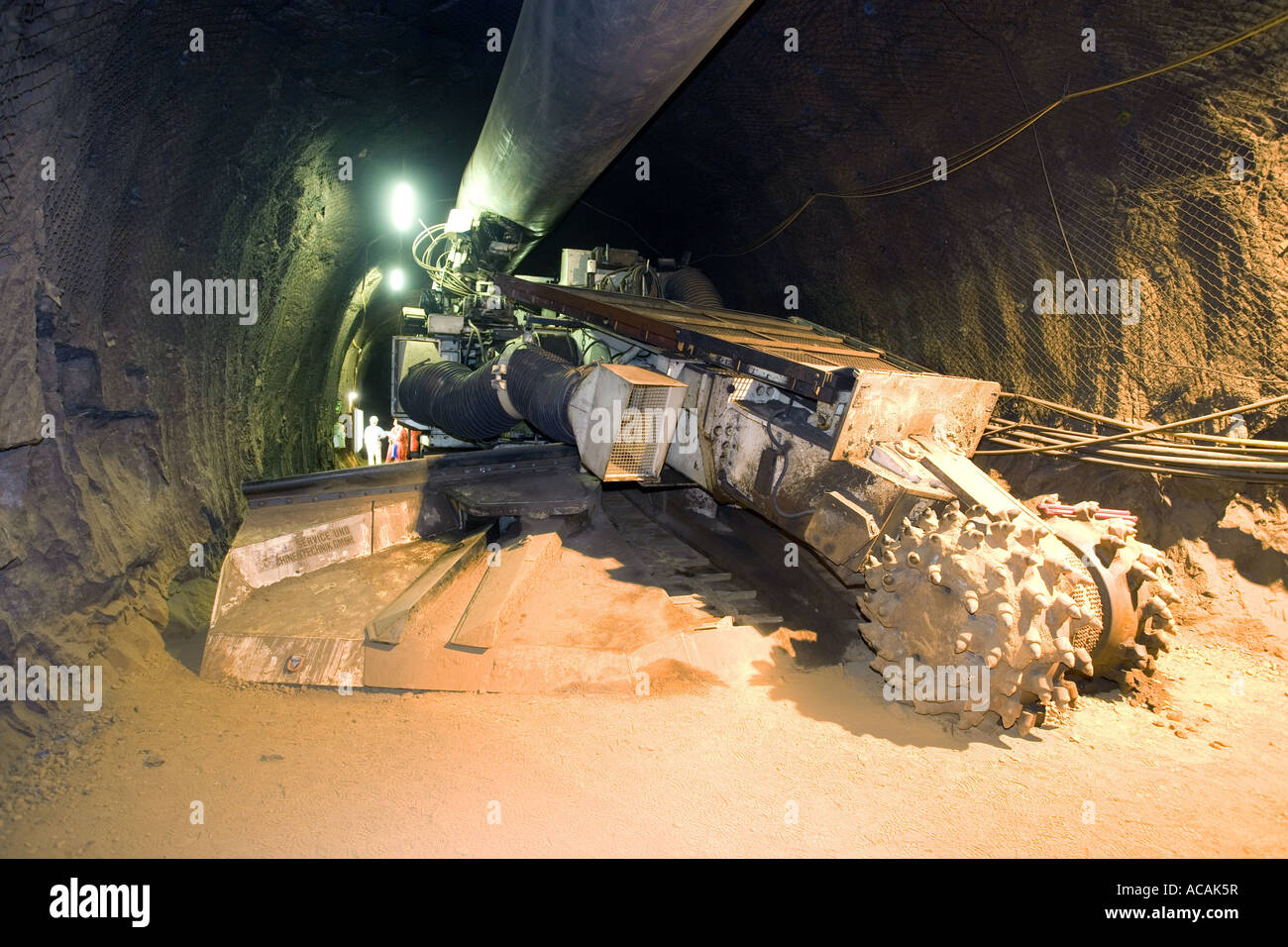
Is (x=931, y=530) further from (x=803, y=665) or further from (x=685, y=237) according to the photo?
(x=685, y=237)

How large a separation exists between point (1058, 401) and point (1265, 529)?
1.30 meters

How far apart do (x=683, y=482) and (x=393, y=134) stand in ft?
16.8

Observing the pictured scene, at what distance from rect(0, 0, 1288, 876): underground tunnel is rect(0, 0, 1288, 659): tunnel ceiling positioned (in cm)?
3

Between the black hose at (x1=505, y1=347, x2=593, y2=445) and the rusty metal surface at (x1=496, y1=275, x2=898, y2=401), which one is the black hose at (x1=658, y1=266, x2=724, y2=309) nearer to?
the rusty metal surface at (x1=496, y1=275, x2=898, y2=401)

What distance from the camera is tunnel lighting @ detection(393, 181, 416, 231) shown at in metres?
8.55

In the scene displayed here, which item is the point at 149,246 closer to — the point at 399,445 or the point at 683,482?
the point at 683,482

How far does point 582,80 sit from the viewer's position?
138 inches

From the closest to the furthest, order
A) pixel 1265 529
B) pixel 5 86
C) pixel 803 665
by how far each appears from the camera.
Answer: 1. pixel 5 86
2. pixel 803 665
3. pixel 1265 529

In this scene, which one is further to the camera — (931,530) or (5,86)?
(931,530)

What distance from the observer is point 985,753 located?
2.74 meters

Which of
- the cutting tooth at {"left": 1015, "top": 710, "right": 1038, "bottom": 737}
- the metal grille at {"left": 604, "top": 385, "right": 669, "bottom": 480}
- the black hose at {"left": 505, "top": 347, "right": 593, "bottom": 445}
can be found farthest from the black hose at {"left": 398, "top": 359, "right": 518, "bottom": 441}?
the cutting tooth at {"left": 1015, "top": 710, "right": 1038, "bottom": 737}

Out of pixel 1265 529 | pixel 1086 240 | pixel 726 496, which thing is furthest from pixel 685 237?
pixel 1265 529

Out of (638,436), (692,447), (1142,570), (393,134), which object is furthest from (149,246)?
(1142,570)

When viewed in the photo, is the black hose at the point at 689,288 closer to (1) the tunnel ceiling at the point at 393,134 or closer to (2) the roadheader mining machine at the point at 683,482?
(1) the tunnel ceiling at the point at 393,134
